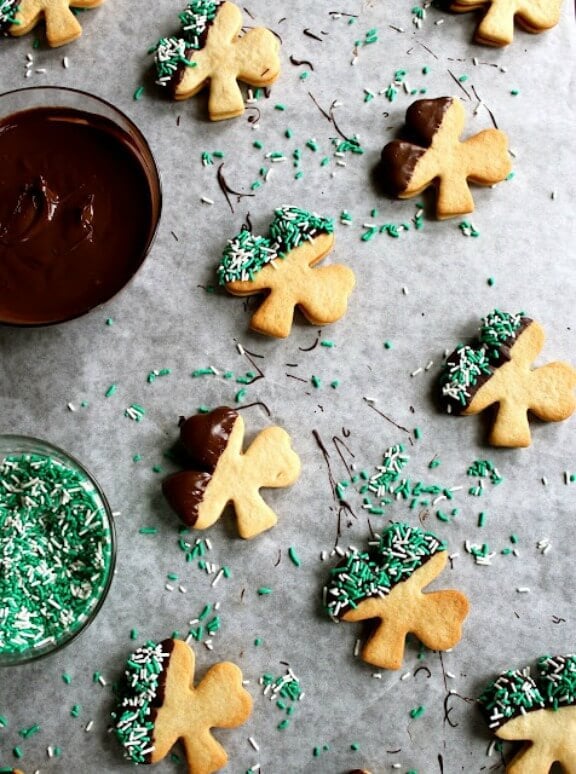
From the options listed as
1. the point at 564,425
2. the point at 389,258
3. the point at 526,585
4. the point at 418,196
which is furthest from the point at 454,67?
the point at 526,585

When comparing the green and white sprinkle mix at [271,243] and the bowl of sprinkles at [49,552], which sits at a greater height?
the green and white sprinkle mix at [271,243]

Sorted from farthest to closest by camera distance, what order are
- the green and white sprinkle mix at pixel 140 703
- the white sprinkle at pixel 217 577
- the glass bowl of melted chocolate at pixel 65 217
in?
the white sprinkle at pixel 217 577, the green and white sprinkle mix at pixel 140 703, the glass bowl of melted chocolate at pixel 65 217

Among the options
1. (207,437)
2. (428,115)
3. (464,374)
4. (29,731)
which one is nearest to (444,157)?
(428,115)

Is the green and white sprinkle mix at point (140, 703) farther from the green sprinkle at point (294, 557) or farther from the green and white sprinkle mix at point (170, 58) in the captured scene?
the green and white sprinkle mix at point (170, 58)

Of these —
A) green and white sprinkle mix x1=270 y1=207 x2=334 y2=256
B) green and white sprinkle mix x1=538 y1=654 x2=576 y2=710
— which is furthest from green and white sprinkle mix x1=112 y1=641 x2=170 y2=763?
green and white sprinkle mix x1=270 y1=207 x2=334 y2=256

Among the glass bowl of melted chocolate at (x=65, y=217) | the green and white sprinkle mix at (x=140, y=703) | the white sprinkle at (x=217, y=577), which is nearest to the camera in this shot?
the glass bowl of melted chocolate at (x=65, y=217)

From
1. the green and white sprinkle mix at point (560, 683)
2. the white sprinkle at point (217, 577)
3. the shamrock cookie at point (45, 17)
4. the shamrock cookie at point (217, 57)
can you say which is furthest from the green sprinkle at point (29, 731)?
the shamrock cookie at point (45, 17)

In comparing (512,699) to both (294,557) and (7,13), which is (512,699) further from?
(7,13)
